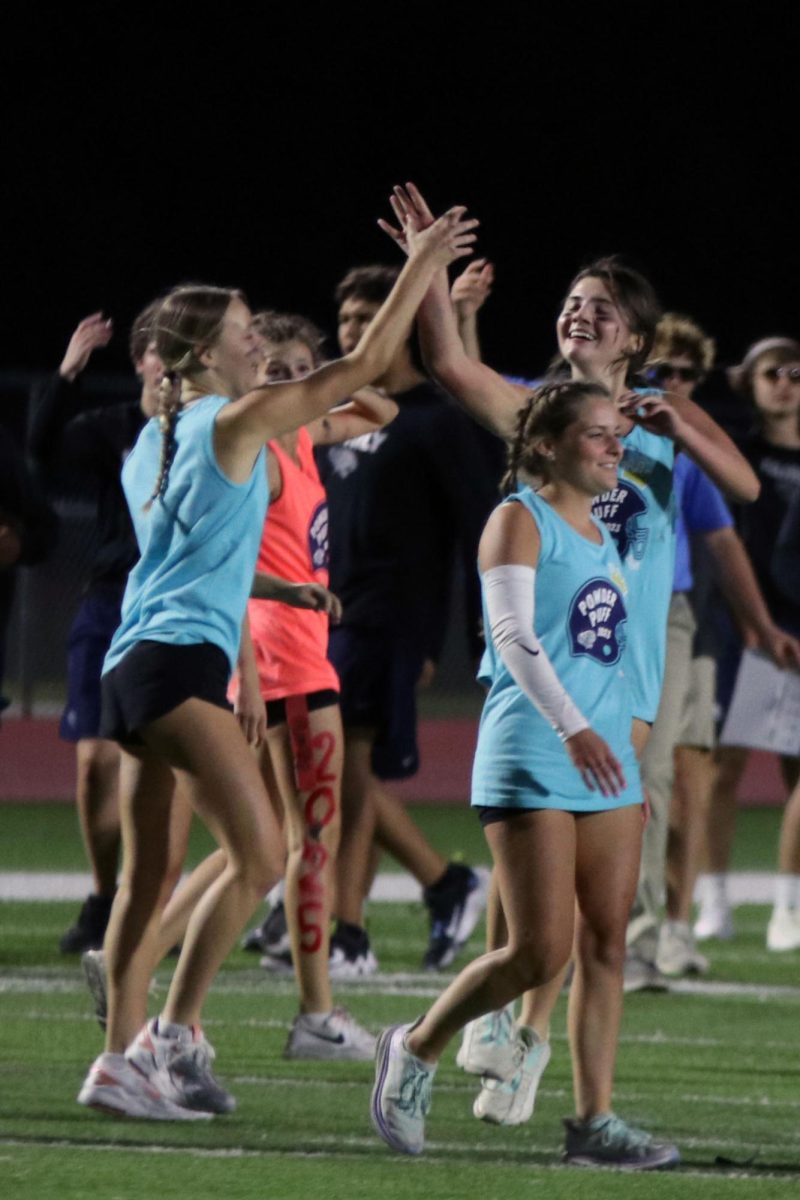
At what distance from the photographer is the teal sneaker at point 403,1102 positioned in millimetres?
5238

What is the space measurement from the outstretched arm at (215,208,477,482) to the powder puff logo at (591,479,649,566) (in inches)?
27.8

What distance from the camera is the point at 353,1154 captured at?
524cm

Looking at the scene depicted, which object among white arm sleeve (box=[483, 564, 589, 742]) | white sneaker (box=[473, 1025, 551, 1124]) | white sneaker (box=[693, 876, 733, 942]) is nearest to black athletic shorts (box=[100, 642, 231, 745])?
white arm sleeve (box=[483, 564, 589, 742])

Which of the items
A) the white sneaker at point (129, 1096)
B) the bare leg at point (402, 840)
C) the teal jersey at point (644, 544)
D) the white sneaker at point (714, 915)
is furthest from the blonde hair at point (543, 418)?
the white sneaker at point (714, 915)

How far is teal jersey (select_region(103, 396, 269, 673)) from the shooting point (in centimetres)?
552

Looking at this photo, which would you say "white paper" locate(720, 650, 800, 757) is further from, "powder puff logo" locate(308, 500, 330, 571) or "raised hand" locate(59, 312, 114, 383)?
"raised hand" locate(59, 312, 114, 383)

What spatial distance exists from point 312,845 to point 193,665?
4.50 feet

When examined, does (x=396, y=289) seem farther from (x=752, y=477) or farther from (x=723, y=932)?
(x=723, y=932)

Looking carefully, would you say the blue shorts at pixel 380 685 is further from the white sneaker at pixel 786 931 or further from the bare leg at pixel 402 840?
the white sneaker at pixel 786 931

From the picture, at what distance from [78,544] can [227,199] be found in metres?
17.4

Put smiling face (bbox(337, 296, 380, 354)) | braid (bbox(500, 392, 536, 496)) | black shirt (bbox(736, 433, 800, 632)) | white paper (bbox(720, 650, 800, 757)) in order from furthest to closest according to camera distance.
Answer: black shirt (bbox(736, 433, 800, 632)), white paper (bbox(720, 650, 800, 757)), smiling face (bbox(337, 296, 380, 354)), braid (bbox(500, 392, 536, 496))

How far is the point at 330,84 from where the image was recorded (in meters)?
38.2

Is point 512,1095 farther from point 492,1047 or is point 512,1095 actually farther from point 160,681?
point 160,681

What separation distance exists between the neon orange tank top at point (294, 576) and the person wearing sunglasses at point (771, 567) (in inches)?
121
